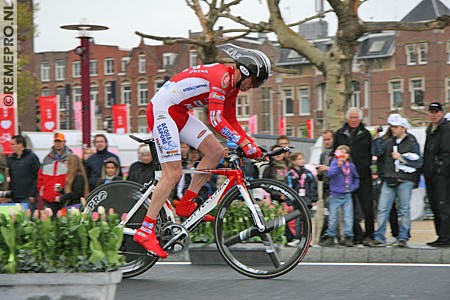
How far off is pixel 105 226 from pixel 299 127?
83889 mm

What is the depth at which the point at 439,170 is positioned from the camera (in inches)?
479

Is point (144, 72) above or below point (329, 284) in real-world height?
above

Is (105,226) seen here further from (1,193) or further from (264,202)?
(1,193)

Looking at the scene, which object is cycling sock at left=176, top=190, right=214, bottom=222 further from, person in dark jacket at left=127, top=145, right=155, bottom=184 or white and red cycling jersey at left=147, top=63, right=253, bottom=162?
person in dark jacket at left=127, top=145, right=155, bottom=184

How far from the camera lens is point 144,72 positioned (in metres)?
101

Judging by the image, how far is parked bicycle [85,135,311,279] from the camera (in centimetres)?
872

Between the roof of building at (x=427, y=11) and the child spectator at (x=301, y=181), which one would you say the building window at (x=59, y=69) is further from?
the child spectator at (x=301, y=181)

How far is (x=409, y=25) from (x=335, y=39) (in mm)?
1538

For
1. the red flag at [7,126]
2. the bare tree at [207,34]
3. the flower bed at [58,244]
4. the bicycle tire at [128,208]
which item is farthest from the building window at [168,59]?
the flower bed at [58,244]

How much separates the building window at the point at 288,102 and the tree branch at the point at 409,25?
237 ft

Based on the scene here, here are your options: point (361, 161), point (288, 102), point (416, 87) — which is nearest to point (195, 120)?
point (361, 161)

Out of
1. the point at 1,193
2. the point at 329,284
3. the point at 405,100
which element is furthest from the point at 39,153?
the point at 405,100

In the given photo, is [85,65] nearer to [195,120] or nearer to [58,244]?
[195,120]

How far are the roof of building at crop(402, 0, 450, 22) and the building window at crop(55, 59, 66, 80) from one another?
42917 millimetres
